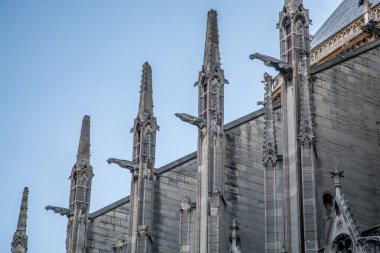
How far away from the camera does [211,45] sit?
82.7ft

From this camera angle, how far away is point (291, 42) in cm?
2136

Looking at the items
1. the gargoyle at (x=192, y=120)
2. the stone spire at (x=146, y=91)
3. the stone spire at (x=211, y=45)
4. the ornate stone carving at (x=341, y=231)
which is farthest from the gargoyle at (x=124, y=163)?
the ornate stone carving at (x=341, y=231)

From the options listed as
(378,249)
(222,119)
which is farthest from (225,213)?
(378,249)

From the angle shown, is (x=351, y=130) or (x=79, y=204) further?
(x=79, y=204)

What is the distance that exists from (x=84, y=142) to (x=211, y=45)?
8.50 m

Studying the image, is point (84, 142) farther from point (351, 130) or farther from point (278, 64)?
point (278, 64)

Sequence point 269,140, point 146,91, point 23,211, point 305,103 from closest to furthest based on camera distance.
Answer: point 305,103 → point 269,140 → point 146,91 → point 23,211

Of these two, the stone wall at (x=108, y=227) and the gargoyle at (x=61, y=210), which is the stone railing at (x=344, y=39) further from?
the gargoyle at (x=61, y=210)

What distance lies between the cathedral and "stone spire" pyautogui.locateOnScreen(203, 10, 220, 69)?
0.11ft

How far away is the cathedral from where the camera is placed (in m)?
19.1

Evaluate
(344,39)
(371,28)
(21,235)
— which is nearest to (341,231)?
(371,28)

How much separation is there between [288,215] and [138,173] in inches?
371

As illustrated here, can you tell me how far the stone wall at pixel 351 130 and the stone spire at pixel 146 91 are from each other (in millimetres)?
7769

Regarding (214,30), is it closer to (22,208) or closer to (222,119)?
(222,119)
